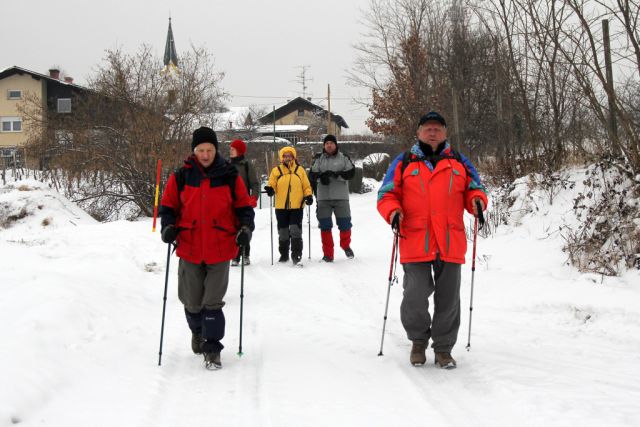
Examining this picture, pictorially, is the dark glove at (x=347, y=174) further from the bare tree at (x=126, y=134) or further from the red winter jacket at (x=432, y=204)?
the bare tree at (x=126, y=134)

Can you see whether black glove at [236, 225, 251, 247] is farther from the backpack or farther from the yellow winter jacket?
the yellow winter jacket

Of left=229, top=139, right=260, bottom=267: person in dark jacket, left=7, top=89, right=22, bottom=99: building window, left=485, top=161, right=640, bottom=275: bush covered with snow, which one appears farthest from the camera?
left=7, top=89, right=22, bottom=99: building window

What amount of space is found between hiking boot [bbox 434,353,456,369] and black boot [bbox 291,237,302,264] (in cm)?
512

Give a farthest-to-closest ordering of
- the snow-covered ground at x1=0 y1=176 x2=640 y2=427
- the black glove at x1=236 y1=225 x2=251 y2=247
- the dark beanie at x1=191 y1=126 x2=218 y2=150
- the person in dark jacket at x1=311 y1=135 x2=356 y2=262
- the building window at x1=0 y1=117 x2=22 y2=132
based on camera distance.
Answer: the building window at x1=0 y1=117 x2=22 y2=132 → the person in dark jacket at x1=311 y1=135 x2=356 y2=262 → the dark beanie at x1=191 y1=126 x2=218 y2=150 → the black glove at x1=236 y1=225 x2=251 y2=247 → the snow-covered ground at x1=0 y1=176 x2=640 y2=427

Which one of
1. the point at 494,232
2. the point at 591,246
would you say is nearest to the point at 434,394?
the point at 591,246

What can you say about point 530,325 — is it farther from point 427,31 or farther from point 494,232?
point 427,31

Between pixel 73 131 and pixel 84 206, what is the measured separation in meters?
2.41

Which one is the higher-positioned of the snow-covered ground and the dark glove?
the dark glove

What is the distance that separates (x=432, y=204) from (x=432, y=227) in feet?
0.56

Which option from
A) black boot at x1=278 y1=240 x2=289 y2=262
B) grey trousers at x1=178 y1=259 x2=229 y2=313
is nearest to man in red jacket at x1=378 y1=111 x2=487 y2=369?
grey trousers at x1=178 y1=259 x2=229 y2=313

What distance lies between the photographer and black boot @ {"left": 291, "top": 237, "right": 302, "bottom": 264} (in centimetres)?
962

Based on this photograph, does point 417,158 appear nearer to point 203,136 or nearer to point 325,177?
point 203,136

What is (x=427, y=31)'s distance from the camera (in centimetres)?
2388

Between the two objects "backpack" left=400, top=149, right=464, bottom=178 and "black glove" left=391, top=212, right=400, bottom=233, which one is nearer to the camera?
"black glove" left=391, top=212, right=400, bottom=233
